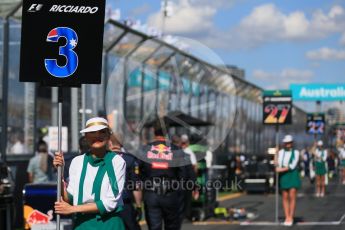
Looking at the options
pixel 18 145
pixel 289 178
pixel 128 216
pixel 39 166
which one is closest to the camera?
pixel 128 216

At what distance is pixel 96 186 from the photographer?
6301 mm

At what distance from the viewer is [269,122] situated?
17609 millimetres

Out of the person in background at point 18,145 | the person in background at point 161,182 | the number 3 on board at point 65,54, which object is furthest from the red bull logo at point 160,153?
the person in background at point 18,145

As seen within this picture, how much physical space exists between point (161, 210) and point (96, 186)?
4.08 metres

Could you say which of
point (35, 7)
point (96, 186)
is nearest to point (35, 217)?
point (35, 7)

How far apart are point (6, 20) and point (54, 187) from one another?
19.5 feet

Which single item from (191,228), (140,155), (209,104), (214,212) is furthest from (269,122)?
(209,104)

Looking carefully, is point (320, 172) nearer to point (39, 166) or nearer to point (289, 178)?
point (289, 178)

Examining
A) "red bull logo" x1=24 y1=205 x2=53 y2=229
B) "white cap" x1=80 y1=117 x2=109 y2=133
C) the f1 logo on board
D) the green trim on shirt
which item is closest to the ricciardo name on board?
the f1 logo on board

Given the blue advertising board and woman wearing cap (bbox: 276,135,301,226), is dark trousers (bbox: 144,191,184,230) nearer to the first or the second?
woman wearing cap (bbox: 276,135,301,226)

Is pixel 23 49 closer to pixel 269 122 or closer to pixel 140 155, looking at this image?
pixel 140 155

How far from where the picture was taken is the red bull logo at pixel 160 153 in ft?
33.8

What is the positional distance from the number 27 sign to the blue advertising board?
2686 cm

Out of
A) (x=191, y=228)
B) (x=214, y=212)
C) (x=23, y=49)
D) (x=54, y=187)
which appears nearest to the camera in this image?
(x=23, y=49)
